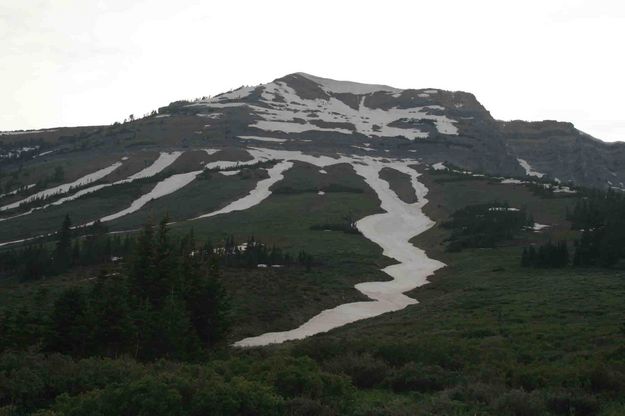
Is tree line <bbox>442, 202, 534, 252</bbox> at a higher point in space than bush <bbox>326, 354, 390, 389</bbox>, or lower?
lower

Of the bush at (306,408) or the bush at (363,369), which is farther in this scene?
the bush at (363,369)

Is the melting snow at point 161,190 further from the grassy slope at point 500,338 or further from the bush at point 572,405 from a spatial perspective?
the bush at point 572,405

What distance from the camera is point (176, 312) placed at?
2219cm

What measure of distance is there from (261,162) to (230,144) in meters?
26.4

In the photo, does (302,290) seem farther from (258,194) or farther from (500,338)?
(258,194)

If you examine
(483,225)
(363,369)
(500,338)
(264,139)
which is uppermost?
(264,139)

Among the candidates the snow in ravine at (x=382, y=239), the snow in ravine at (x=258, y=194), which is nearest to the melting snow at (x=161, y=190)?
the snow in ravine at (x=258, y=194)

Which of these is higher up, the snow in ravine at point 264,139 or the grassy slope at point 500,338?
the snow in ravine at point 264,139

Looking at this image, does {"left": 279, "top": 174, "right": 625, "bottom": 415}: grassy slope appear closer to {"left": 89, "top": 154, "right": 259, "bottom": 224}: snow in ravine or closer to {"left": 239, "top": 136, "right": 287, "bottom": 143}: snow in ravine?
{"left": 89, "top": 154, "right": 259, "bottom": 224}: snow in ravine

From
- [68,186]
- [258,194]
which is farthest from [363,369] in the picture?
[68,186]

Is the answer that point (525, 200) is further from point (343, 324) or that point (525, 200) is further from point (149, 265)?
point (149, 265)

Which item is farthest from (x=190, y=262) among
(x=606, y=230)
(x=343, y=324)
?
(x=606, y=230)

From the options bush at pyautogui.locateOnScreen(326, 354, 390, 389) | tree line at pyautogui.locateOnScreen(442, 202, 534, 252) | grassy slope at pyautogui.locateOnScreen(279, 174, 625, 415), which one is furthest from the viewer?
tree line at pyautogui.locateOnScreen(442, 202, 534, 252)

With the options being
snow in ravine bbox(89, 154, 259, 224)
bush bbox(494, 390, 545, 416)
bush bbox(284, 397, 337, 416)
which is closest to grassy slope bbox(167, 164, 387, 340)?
snow in ravine bbox(89, 154, 259, 224)
